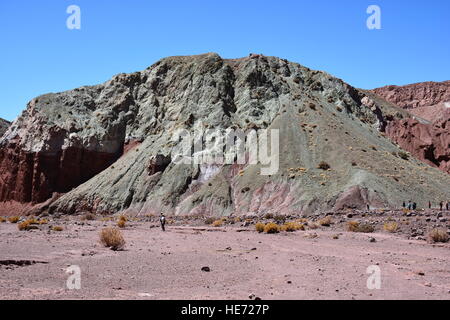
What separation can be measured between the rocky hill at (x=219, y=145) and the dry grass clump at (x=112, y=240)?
2400 centimetres

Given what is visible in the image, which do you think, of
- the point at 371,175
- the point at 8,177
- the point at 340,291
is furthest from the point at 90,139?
the point at 340,291

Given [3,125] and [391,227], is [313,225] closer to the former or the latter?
[391,227]

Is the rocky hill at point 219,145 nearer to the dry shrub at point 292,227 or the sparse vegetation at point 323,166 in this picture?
the sparse vegetation at point 323,166

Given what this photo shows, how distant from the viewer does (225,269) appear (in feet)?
45.8

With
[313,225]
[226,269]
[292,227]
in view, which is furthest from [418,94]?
[226,269]

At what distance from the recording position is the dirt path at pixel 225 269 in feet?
34.2

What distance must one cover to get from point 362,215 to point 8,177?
5696 centimetres

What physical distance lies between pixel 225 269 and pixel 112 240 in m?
6.57

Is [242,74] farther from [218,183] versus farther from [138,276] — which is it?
[138,276]

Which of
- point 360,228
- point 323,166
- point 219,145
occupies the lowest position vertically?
point 360,228

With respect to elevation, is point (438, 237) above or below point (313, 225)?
above

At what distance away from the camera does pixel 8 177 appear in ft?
227

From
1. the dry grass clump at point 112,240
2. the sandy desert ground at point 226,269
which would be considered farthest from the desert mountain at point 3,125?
the dry grass clump at point 112,240

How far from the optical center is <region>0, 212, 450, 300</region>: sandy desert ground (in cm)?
1043
